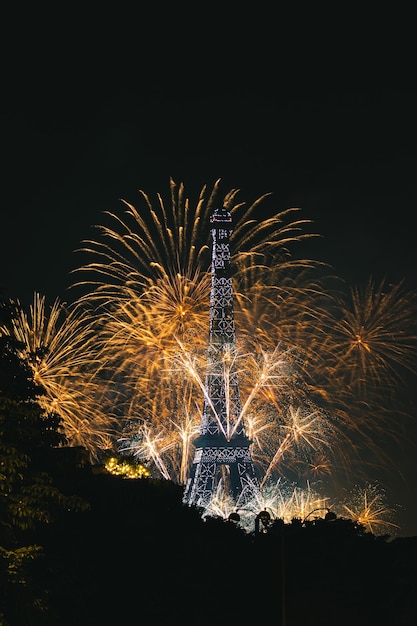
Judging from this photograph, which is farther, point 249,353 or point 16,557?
point 249,353

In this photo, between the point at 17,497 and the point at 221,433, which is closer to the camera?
the point at 17,497

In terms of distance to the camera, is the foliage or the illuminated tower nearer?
the foliage

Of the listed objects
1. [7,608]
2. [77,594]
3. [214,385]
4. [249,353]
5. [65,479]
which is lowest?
[7,608]

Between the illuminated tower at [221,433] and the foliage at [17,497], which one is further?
the illuminated tower at [221,433]

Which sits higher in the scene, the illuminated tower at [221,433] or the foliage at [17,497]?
the illuminated tower at [221,433]

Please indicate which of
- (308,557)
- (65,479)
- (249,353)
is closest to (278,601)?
(308,557)

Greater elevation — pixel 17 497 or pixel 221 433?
pixel 221 433

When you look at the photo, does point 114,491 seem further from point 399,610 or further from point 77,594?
point 399,610

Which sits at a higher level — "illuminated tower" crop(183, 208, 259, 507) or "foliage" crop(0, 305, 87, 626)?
"illuminated tower" crop(183, 208, 259, 507)
